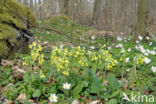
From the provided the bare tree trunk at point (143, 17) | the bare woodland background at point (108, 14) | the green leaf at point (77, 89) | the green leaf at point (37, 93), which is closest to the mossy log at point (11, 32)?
the green leaf at point (37, 93)

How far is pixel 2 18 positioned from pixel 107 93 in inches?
115

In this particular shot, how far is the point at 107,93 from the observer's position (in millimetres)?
2367

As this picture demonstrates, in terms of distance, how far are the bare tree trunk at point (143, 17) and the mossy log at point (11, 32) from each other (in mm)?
4115

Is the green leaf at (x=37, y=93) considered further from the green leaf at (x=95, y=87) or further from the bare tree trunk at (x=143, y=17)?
the bare tree trunk at (x=143, y=17)

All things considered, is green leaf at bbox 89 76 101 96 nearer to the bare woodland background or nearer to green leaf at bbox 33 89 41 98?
green leaf at bbox 33 89 41 98

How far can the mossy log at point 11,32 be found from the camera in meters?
3.38

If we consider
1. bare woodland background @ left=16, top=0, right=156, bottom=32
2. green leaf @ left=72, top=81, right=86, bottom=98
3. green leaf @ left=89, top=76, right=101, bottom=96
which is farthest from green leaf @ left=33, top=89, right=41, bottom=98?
bare woodland background @ left=16, top=0, right=156, bottom=32

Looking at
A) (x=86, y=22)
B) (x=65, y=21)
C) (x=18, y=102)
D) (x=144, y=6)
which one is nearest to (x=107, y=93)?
(x=18, y=102)

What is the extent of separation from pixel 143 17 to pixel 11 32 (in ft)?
15.5

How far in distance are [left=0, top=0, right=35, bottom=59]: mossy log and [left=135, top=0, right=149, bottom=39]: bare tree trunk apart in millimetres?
4115

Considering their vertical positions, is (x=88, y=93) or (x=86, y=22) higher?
(x=86, y=22)

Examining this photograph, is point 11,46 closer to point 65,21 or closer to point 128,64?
point 128,64

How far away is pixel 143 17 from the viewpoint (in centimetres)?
596

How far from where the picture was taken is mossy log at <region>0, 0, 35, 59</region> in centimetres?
338
